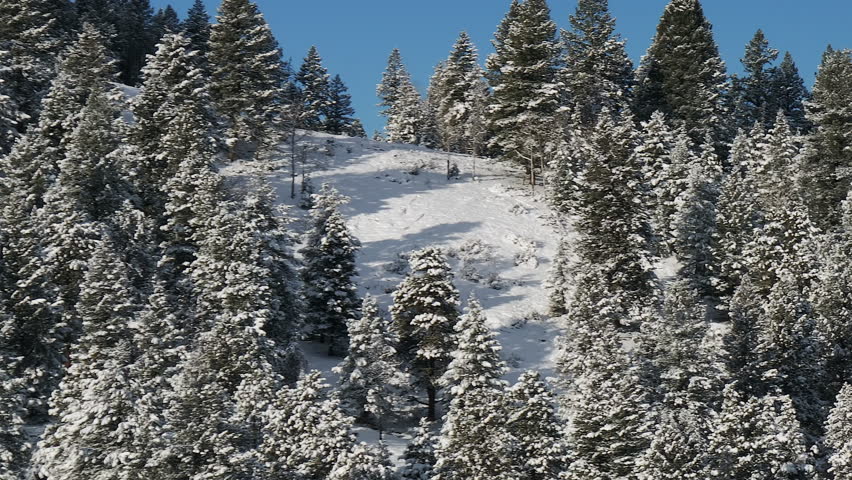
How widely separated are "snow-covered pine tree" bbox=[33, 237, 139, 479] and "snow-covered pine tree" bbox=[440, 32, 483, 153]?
173 feet

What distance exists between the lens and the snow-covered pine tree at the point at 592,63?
74.8 meters

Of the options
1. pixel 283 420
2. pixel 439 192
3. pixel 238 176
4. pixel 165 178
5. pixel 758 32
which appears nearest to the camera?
pixel 283 420

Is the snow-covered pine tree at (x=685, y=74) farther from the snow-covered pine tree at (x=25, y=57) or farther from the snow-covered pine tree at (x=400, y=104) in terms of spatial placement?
the snow-covered pine tree at (x=25, y=57)

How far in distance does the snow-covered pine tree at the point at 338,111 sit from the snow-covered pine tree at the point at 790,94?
4836 centimetres

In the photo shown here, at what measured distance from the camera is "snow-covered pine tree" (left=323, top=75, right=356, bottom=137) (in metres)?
103

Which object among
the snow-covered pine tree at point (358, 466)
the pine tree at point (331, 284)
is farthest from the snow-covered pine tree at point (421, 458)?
the pine tree at point (331, 284)

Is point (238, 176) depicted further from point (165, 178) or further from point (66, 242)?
point (66, 242)

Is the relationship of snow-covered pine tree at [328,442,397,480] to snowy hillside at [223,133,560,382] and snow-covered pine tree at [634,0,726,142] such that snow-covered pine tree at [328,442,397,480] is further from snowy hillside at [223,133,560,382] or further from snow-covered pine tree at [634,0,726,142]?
snow-covered pine tree at [634,0,726,142]

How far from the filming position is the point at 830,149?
6150 cm

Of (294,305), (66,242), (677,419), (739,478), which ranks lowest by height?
(739,478)

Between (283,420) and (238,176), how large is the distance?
112ft

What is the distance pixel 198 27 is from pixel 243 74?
2566cm

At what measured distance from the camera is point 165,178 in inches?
2053

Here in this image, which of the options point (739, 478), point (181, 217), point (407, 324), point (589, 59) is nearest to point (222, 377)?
point (407, 324)
